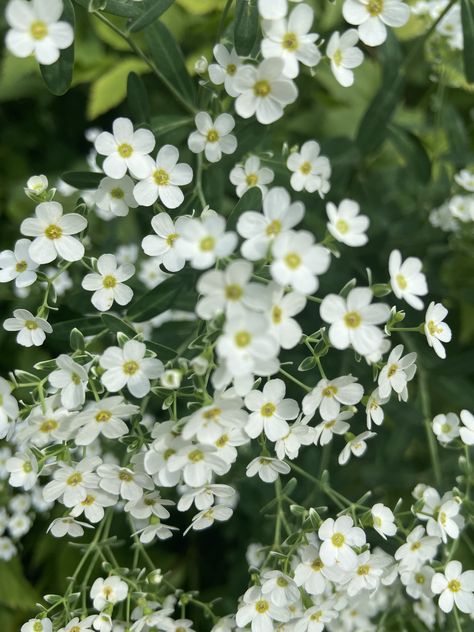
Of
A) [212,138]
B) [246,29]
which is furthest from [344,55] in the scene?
[212,138]

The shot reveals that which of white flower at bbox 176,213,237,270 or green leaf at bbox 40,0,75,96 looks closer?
white flower at bbox 176,213,237,270

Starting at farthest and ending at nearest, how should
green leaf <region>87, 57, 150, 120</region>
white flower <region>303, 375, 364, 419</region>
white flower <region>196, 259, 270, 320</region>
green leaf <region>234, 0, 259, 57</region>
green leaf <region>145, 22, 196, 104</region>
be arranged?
1. green leaf <region>87, 57, 150, 120</region>
2. green leaf <region>145, 22, 196, 104</region>
3. green leaf <region>234, 0, 259, 57</region>
4. white flower <region>303, 375, 364, 419</region>
5. white flower <region>196, 259, 270, 320</region>

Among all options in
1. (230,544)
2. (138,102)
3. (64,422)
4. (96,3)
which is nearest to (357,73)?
(138,102)

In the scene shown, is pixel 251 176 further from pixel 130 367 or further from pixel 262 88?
pixel 130 367

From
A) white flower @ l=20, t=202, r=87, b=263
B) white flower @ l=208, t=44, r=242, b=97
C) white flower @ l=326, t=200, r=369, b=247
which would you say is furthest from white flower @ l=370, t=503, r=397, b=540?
white flower @ l=208, t=44, r=242, b=97

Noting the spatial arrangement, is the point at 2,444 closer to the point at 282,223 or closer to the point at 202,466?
the point at 202,466

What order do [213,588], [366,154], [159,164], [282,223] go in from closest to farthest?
[282,223] < [159,164] < [366,154] < [213,588]

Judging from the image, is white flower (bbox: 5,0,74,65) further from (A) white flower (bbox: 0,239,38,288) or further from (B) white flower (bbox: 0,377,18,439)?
(B) white flower (bbox: 0,377,18,439)
